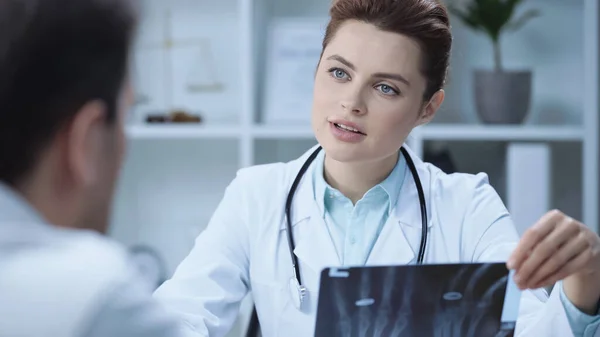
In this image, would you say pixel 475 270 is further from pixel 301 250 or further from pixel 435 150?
pixel 435 150

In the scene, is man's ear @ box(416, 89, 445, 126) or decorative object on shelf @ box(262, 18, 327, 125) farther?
decorative object on shelf @ box(262, 18, 327, 125)

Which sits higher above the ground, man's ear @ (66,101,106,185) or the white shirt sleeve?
man's ear @ (66,101,106,185)

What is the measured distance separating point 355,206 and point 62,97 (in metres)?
0.79

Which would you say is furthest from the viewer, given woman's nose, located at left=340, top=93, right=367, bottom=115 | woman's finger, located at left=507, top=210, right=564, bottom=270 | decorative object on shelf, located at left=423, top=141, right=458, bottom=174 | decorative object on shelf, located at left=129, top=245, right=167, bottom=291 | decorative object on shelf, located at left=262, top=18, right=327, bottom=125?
decorative object on shelf, located at left=129, top=245, right=167, bottom=291

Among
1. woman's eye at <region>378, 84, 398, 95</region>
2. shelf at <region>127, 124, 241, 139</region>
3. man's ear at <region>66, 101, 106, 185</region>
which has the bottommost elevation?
Answer: shelf at <region>127, 124, 241, 139</region>

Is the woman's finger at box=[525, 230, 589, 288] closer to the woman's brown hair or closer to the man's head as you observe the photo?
the woman's brown hair

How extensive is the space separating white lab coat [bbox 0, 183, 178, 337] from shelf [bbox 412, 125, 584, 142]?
5.40 ft

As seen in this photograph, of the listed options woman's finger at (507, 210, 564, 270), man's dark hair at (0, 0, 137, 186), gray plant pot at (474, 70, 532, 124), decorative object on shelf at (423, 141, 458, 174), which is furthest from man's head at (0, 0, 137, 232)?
gray plant pot at (474, 70, 532, 124)

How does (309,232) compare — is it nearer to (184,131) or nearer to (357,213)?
(357,213)

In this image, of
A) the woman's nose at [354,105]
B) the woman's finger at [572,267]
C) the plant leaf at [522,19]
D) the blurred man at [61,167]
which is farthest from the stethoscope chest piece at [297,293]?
the plant leaf at [522,19]

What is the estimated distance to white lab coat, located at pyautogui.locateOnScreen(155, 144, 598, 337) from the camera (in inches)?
46.8

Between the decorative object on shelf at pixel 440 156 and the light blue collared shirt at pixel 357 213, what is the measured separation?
2.48 ft

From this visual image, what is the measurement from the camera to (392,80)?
1191 mm

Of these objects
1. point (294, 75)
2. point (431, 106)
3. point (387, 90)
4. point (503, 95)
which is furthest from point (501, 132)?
point (387, 90)
